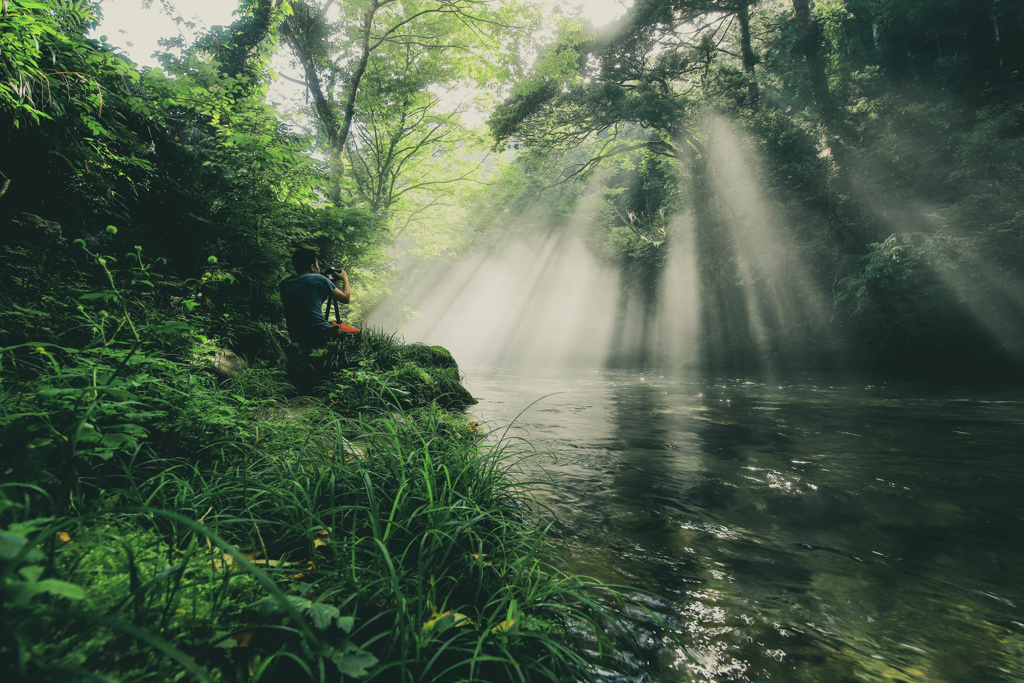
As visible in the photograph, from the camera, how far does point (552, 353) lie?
32625 mm

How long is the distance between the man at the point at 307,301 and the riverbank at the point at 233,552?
1922mm

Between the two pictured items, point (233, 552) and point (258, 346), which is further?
point (258, 346)

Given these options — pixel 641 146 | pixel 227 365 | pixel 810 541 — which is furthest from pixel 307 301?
pixel 641 146

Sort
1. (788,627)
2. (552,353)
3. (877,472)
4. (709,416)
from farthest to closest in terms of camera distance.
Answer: (552,353) < (709,416) < (877,472) < (788,627)

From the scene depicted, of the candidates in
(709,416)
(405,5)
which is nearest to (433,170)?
(405,5)

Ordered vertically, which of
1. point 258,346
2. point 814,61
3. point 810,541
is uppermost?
point 814,61

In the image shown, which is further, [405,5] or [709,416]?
[405,5]

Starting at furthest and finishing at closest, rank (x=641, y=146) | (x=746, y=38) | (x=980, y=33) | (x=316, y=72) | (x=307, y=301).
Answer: (x=641, y=146) < (x=746, y=38) < (x=980, y=33) < (x=316, y=72) < (x=307, y=301)

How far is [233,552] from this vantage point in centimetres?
73

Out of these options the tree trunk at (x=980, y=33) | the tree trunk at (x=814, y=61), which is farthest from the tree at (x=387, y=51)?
the tree trunk at (x=980, y=33)

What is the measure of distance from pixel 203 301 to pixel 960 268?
50.2 feet

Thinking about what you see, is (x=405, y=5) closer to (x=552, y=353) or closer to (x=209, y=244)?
(x=209, y=244)

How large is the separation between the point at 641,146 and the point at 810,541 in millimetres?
16712

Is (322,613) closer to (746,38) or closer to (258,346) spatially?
(258,346)
